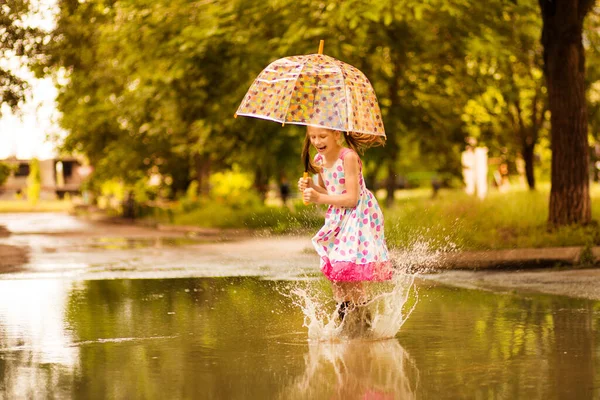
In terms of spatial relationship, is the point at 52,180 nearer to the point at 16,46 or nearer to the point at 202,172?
the point at 202,172

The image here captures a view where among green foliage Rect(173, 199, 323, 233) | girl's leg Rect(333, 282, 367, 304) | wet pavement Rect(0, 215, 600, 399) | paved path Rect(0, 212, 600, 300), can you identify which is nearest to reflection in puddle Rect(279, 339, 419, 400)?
wet pavement Rect(0, 215, 600, 399)

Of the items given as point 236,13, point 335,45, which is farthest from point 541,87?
point 236,13

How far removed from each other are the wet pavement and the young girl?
1.72 ft

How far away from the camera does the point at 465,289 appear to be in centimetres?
1398

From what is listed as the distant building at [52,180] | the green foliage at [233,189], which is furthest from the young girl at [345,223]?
the distant building at [52,180]

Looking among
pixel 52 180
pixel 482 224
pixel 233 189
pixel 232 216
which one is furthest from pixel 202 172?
pixel 52 180

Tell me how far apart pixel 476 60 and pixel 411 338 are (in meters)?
20.1

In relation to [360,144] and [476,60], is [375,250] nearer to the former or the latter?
[360,144]

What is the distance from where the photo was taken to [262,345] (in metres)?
9.30

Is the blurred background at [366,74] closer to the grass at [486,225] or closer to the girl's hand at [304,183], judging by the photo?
the grass at [486,225]

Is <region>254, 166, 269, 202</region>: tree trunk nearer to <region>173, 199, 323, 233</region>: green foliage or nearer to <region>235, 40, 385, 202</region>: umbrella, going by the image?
<region>173, 199, 323, 233</region>: green foliage

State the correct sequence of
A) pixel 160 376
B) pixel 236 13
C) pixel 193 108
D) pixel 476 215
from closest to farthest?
1. pixel 160 376
2. pixel 476 215
3. pixel 236 13
4. pixel 193 108

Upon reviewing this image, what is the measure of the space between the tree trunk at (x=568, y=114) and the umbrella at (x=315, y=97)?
31.0ft

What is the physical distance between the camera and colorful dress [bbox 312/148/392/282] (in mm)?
9203
